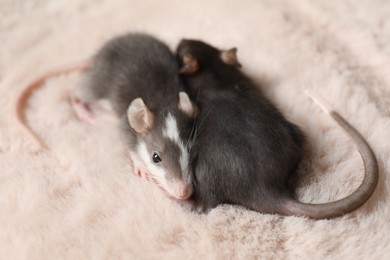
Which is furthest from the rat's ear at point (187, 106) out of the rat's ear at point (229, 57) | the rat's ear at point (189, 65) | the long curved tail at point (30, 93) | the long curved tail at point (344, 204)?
the long curved tail at point (30, 93)

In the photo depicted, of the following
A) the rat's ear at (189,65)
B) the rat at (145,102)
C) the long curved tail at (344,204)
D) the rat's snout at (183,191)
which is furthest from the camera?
the rat's ear at (189,65)

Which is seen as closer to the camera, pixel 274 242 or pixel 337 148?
pixel 274 242

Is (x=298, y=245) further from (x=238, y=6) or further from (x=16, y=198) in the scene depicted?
(x=238, y=6)

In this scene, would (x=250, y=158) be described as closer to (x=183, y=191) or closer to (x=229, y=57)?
(x=183, y=191)

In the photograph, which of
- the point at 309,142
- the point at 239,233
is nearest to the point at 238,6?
the point at 309,142

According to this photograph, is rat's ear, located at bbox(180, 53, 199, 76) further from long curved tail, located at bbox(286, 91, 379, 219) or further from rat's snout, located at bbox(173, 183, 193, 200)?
long curved tail, located at bbox(286, 91, 379, 219)

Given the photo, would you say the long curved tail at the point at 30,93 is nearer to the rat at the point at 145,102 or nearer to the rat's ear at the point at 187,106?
the rat at the point at 145,102

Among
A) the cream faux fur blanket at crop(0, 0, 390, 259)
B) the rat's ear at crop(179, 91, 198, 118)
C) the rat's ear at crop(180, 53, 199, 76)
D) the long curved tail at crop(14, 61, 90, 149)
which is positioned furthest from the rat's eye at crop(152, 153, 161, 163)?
the long curved tail at crop(14, 61, 90, 149)

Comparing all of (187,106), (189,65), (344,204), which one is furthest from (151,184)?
(344,204)
